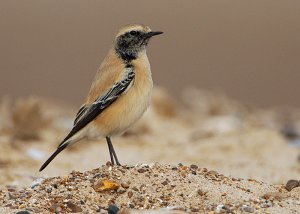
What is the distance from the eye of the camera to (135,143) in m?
12.8

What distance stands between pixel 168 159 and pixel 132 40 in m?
2.93

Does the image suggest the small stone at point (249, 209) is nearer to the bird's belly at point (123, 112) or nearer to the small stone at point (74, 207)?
the small stone at point (74, 207)

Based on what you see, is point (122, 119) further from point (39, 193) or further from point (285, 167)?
point (285, 167)

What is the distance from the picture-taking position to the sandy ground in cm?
667

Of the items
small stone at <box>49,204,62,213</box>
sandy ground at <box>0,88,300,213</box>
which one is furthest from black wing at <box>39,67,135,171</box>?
small stone at <box>49,204,62,213</box>

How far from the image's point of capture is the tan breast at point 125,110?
26.4 feet

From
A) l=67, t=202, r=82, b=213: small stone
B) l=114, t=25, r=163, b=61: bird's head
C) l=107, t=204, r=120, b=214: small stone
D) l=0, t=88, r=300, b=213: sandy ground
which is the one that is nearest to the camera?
l=107, t=204, r=120, b=214: small stone

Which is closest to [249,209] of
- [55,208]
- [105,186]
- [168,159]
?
[105,186]

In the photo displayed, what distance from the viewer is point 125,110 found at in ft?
26.5

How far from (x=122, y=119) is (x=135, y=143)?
4725 millimetres

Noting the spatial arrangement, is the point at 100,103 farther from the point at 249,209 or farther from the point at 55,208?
the point at 249,209

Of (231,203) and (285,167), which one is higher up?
(285,167)

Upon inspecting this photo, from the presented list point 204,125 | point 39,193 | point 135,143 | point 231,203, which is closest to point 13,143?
point 135,143

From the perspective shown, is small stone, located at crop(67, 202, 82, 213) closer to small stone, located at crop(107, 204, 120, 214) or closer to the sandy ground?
the sandy ground
